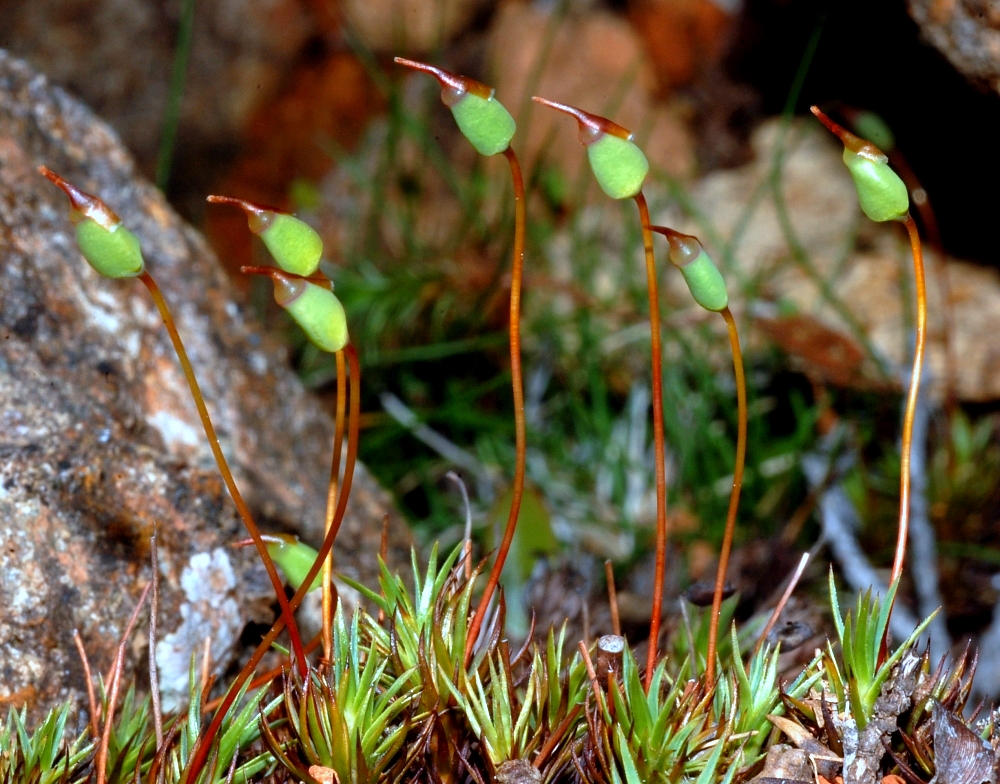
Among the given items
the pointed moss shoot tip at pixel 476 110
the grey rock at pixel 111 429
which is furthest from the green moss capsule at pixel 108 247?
the grey rock at pixel 111 429

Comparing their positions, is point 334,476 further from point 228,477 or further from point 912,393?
point 912,393

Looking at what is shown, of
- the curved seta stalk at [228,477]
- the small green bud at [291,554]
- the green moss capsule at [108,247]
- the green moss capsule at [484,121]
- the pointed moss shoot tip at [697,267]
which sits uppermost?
the green moss capsule at [484,121]

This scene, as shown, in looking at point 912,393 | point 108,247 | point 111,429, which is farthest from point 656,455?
point 111,429

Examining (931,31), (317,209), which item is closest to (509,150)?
(931,31)

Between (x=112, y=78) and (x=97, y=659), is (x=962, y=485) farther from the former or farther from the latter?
(x=112, y=78)

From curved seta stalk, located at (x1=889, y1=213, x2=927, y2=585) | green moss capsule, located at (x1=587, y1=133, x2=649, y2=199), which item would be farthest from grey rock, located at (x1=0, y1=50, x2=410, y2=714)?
curved seta stalk, located at (x1=889, y1=213, x2=927, y2=585)

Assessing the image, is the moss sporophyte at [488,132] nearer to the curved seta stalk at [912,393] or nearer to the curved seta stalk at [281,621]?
the curved seta stalk at [281,621]
